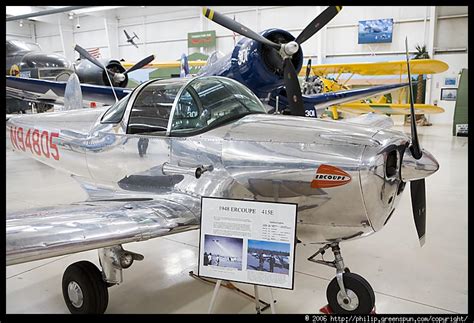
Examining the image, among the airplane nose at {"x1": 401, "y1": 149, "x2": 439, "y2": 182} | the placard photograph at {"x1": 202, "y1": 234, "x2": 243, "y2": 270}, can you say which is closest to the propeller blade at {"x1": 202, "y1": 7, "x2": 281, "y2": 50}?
the airplane nose at {"x1": 401, "y1": 149, "x2": 439, "y2": 182}

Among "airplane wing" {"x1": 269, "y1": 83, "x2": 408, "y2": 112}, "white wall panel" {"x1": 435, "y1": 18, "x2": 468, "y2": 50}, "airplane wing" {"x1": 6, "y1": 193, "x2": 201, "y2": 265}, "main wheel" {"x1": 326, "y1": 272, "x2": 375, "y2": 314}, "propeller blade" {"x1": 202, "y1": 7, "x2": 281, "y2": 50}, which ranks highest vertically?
"white wall panel" {"x1": 435, "y1": 18, "x2": 468, "y2": 50}

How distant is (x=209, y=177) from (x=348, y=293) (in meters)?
1.27

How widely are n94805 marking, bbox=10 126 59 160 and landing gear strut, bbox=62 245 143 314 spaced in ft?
5.86

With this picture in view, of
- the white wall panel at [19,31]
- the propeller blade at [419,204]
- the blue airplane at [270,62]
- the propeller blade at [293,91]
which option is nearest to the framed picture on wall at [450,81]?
the blue airplane at [270,62]

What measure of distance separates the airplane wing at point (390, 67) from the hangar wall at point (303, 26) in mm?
6290

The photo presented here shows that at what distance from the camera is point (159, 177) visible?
325 centimetres

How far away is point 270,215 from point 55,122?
3124 millimetres

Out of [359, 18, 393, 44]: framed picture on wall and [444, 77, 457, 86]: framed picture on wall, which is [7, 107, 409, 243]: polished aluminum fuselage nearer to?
[359, 18, 393, 44]: framed picture on wall

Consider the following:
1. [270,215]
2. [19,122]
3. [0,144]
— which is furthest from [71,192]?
[270,215]

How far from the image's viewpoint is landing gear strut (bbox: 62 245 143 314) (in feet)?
9.37

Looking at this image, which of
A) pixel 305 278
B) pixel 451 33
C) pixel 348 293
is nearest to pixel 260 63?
pixel 305 278

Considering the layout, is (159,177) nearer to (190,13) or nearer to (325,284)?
(325,284)

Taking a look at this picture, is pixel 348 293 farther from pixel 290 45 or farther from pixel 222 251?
pixel 290 45

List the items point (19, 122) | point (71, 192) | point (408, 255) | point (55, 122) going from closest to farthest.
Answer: point (408, 255), point (55, 122), point (19, 122), point (71, 192)
